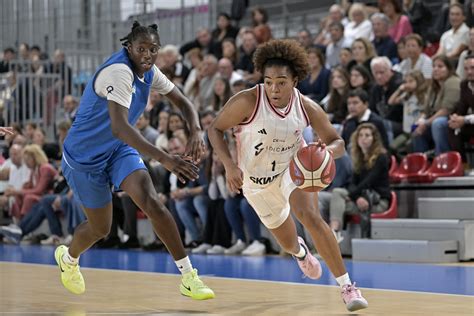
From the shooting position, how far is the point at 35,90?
17.3 meters

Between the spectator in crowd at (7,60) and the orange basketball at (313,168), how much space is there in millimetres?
12006

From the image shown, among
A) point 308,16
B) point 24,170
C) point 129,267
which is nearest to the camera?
point 129,267

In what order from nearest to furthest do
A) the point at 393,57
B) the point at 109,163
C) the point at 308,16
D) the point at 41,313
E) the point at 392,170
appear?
the point at 41,313, the point at 109,163, the point at 392,170, the point at 393,57, the point at 308,16

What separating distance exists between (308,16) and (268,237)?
570cm

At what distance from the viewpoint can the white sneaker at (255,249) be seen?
1145cm

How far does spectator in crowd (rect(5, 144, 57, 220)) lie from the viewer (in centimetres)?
1447

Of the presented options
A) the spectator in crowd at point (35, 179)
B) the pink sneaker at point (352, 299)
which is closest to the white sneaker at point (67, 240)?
the spectator in crowd at point (35, 179)

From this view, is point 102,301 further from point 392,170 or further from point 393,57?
point 393,57

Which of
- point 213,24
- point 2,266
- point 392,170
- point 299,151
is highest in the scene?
point 213,24

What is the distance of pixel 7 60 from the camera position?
17.5 m

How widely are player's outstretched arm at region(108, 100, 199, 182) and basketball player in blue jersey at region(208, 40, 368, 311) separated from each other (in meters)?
0.43

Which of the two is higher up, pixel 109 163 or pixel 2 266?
pixel 109 163

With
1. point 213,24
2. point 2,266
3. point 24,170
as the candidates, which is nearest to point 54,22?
point 213,24

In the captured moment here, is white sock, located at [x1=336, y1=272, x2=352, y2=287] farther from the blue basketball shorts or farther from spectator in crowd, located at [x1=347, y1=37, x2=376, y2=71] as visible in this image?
spectator in crowd, located at [x1=347, y1=37, x2=376, y2=71]
